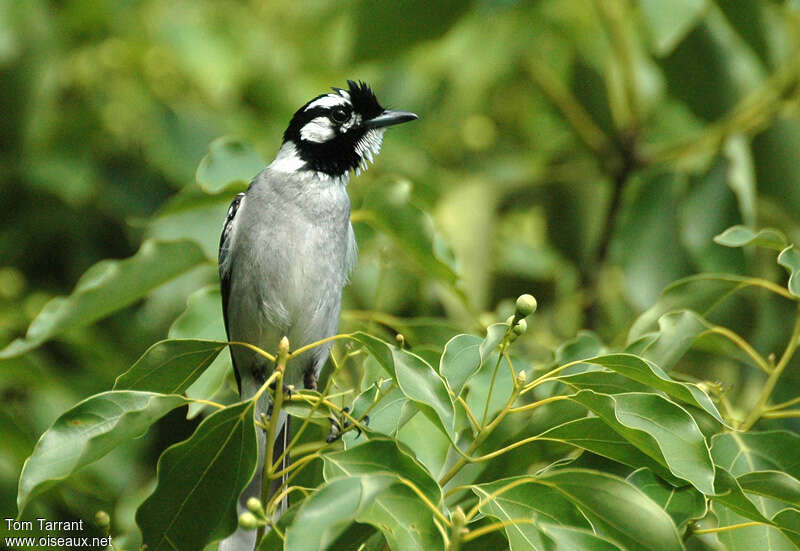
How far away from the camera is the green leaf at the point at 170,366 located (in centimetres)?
221

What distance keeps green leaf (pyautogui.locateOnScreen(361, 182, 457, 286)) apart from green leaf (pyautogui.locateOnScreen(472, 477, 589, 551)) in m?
1.09

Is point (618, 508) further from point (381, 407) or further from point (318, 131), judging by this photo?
point (318, 131)

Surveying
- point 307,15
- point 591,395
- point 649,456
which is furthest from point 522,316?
point 307,15

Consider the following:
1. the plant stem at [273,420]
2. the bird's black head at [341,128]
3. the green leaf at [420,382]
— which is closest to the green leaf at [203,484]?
the plant stem at [273,420]

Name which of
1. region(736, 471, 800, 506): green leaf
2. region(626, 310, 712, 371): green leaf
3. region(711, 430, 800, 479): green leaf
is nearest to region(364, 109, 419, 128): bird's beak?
region(626, 310, 712, 371): green leaf

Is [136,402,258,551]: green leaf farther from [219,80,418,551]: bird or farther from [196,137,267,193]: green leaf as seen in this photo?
[196,137,267,193]: green leaf

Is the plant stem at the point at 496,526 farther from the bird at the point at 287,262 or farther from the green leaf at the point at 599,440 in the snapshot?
the bird at the point at 287,262

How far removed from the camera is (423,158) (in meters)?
5.81

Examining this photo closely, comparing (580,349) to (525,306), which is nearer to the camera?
(525,306)

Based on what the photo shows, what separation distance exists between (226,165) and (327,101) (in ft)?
1.95

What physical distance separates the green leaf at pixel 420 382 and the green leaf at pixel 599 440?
0.27 m

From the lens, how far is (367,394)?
2207 mm

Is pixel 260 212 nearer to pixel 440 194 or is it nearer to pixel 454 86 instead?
pixel 440 194

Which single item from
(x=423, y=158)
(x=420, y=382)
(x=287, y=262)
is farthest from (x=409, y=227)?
(x=423, y=158)
